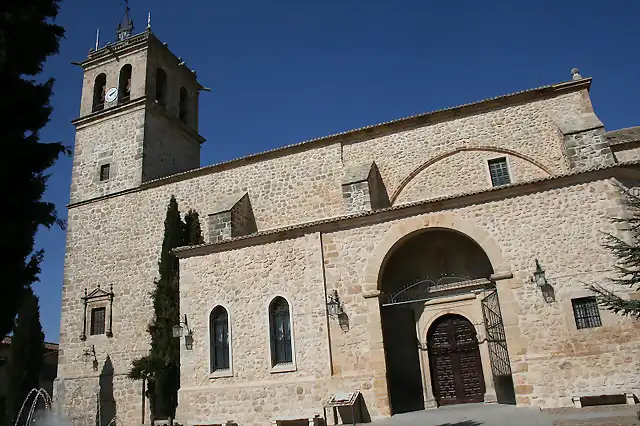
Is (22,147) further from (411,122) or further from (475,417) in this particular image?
(411,122)

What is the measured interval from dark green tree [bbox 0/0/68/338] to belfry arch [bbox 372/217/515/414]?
6.57 metres

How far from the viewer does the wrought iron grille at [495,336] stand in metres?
10.5

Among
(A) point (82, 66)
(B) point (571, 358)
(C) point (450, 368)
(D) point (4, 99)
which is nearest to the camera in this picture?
(D) point (4, 99)

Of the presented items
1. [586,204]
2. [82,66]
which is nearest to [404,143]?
[586,204]

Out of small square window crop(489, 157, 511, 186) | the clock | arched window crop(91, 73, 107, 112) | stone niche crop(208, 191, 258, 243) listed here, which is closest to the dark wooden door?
small square window crop(489, 157, 511, 186)

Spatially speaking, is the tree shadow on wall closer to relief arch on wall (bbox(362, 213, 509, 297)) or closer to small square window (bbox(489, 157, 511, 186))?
relief arch on wall (bbox(362, 213, 509, 297))

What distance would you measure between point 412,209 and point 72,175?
46.4 ft

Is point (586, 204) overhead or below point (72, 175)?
below

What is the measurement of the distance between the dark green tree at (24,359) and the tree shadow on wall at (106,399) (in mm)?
5347

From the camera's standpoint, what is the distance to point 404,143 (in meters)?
14.5

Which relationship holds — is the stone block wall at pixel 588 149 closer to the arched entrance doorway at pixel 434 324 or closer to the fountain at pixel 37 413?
the arched entrance doorway at pixel 434 324

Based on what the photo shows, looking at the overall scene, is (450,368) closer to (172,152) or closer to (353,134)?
(353,134)

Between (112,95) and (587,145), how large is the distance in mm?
16563

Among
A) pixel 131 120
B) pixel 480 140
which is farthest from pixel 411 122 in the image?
pixel 131 120
